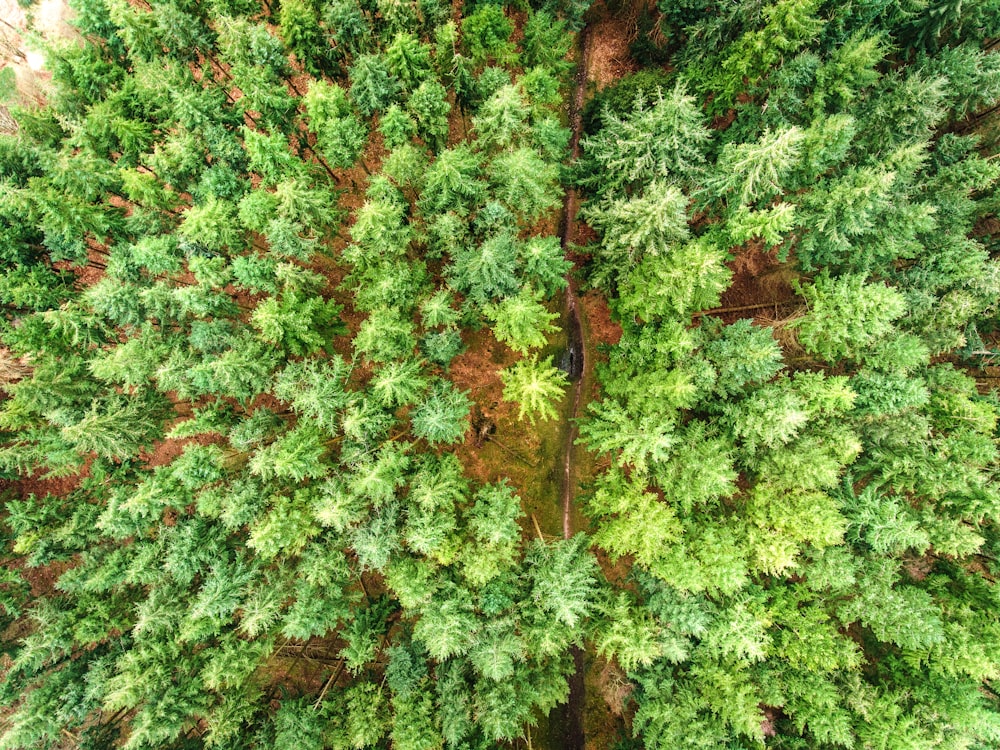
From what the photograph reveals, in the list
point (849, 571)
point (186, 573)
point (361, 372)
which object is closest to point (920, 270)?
point (849, 571)

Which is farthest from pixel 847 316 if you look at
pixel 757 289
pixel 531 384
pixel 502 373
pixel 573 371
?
pixel 502 373

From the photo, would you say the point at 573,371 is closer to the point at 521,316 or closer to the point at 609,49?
the point at 521,316

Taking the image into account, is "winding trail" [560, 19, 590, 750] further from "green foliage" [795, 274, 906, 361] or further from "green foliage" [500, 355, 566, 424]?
"green foliage" [795, 274, 906, 361]

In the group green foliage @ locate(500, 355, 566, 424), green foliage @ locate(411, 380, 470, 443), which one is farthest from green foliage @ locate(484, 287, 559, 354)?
green foliage @ locate(411, 380, 470, 443)

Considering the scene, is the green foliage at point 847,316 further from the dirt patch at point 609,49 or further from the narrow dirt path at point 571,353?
the dirt patch at point 609,49

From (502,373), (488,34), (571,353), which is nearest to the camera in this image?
(488,34)

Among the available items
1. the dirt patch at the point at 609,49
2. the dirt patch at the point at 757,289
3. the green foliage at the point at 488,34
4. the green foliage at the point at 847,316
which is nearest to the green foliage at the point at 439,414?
the green foliage at the point at 488,34

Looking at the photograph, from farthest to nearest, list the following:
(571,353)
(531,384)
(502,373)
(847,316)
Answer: (571,353) < (502,373) < (531,384) < (847,316)
